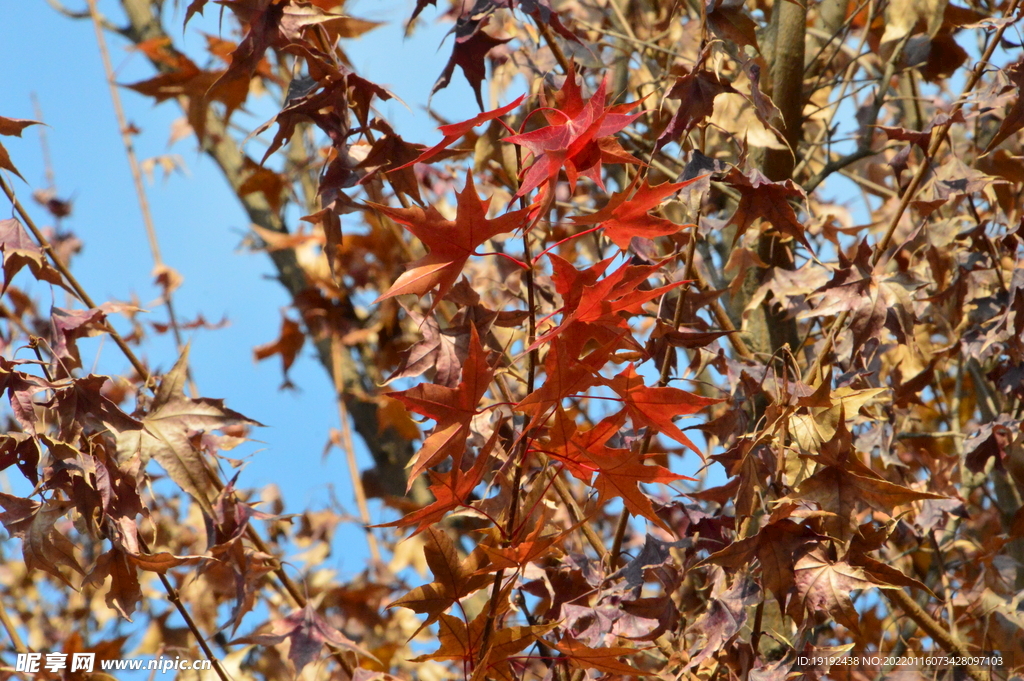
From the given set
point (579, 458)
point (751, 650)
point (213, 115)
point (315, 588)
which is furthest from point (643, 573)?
point (213, 115)

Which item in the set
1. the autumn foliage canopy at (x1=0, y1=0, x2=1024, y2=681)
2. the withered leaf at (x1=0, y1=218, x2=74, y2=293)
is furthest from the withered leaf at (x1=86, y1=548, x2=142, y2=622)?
the withered leaf at (x1=0, y1=218, x2=74, y2=293)

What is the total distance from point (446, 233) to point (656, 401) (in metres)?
0.22

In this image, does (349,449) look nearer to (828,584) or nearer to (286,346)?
(286,346)

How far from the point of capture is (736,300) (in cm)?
150

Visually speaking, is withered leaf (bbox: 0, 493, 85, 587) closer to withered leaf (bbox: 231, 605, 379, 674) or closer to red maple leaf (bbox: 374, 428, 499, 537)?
withered leaf (bbox: 231, 605, 379, 674)

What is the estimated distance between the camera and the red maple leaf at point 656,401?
2.22 ft

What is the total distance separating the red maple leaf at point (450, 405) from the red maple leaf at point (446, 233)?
0.06 meters

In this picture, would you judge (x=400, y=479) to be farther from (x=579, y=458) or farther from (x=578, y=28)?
(x=579, y=458)

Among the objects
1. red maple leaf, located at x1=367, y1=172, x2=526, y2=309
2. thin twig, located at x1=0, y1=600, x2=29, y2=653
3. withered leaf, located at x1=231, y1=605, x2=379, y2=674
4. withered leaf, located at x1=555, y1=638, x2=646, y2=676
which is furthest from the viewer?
thin twig, located at x1=0, y1=600, x2=29, y2=653

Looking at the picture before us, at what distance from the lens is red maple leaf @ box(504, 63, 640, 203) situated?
664 mm

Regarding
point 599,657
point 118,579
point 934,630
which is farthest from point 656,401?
point 118,579

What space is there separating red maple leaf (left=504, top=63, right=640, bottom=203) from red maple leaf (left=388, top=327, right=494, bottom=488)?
0.14 m

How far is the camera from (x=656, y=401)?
691 mm

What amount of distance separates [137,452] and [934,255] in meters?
1.03
